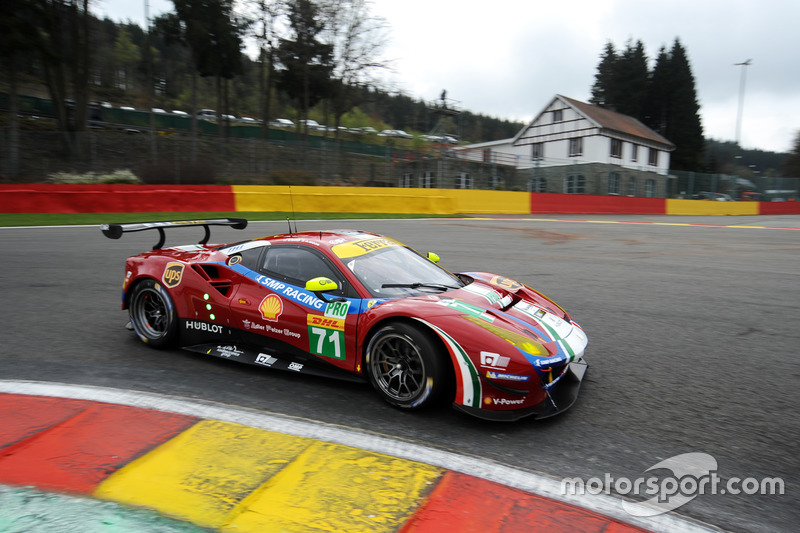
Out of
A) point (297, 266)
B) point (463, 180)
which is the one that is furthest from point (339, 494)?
point (463, 180)

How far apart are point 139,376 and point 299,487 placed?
218cm

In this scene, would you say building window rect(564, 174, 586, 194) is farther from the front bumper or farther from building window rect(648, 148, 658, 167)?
the front bumper

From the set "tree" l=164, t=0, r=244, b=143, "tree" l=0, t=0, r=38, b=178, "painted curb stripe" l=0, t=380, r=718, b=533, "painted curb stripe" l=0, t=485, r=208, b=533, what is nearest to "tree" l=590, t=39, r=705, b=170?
"tree" l=164, t=0, r=244, b=143

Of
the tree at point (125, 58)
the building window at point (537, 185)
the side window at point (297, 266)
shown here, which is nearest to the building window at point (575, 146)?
the building window at point (537, 185)

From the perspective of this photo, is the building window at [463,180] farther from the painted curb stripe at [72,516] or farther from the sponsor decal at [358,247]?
the painted curb stripe at [72,516]

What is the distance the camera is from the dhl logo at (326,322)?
3.79 metres

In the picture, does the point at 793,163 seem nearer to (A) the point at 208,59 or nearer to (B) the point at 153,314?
(A) the point at 208,59

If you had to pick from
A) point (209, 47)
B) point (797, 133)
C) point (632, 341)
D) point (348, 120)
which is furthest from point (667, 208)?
point (797, 133)

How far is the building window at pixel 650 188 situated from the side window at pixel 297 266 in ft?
105

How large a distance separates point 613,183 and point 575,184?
3.44 metres

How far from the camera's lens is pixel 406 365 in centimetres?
354

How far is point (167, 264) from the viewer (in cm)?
486

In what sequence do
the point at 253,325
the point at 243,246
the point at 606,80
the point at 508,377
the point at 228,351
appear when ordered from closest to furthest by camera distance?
the point at 508,377, the point at 253,325, the point at 228,351, the point at 243,246, the point at 606,80

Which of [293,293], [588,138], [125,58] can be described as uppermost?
[125,58]
